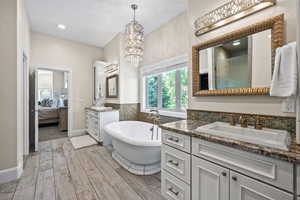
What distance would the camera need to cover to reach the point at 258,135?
112 cm

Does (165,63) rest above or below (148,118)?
above

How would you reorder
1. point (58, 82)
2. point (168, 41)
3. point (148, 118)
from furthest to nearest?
1. point (58, 82)
2. point (148, 118)
3. point (168, 41)

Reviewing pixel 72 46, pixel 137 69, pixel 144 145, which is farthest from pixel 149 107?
pixel 72 46

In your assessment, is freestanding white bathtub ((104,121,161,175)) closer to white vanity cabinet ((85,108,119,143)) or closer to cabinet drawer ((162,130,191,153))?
cabinet drawer ((162,130,191,153))

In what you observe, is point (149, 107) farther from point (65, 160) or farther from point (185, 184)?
point (185, 184)

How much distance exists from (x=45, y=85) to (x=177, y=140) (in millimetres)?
8320

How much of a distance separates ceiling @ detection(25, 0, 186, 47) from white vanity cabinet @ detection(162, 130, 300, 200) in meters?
2.43

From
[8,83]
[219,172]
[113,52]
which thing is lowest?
[219,172]

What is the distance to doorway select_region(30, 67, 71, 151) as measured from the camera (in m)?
3.17

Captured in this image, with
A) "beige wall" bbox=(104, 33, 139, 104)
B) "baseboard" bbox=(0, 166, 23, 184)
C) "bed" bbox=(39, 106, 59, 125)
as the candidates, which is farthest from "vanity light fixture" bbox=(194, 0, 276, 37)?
"bed" bbox=(39, 106, 59, 125)

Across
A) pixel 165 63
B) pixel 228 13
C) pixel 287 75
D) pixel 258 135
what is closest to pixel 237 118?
pixel 258 135

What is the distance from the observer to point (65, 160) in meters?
2.57

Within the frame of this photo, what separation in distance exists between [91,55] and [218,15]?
417 centimetres

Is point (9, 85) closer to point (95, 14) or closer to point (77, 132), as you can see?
point (95, 14)
